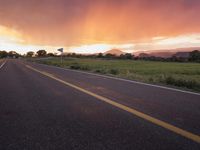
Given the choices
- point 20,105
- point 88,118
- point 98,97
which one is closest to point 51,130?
point 88,118

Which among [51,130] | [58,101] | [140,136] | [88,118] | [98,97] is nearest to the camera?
[140,136]

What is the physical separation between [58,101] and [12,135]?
8.99 feet

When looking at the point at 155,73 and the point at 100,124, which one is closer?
the point at 100,124

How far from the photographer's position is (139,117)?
187 inches

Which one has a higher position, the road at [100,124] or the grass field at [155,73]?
the road at [100,124]

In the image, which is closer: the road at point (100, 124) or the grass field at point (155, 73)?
the road at point (100, 124)

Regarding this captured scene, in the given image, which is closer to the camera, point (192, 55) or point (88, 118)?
→ point (88, 118)

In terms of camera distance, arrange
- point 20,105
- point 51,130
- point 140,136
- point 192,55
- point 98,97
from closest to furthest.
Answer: point 140,136
point 51,130
point 20,105
point 98,97
point 192,55

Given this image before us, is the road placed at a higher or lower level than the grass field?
higher

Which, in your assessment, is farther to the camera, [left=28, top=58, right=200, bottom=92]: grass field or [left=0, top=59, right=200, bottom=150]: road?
[left=28, top=58, right=200, bottom=92]: grass field

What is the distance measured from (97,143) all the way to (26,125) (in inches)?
62.3

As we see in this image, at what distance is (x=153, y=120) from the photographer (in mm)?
4508

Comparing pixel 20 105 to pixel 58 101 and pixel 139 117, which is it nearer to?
pixel 58 101

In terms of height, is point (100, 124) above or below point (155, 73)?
above
